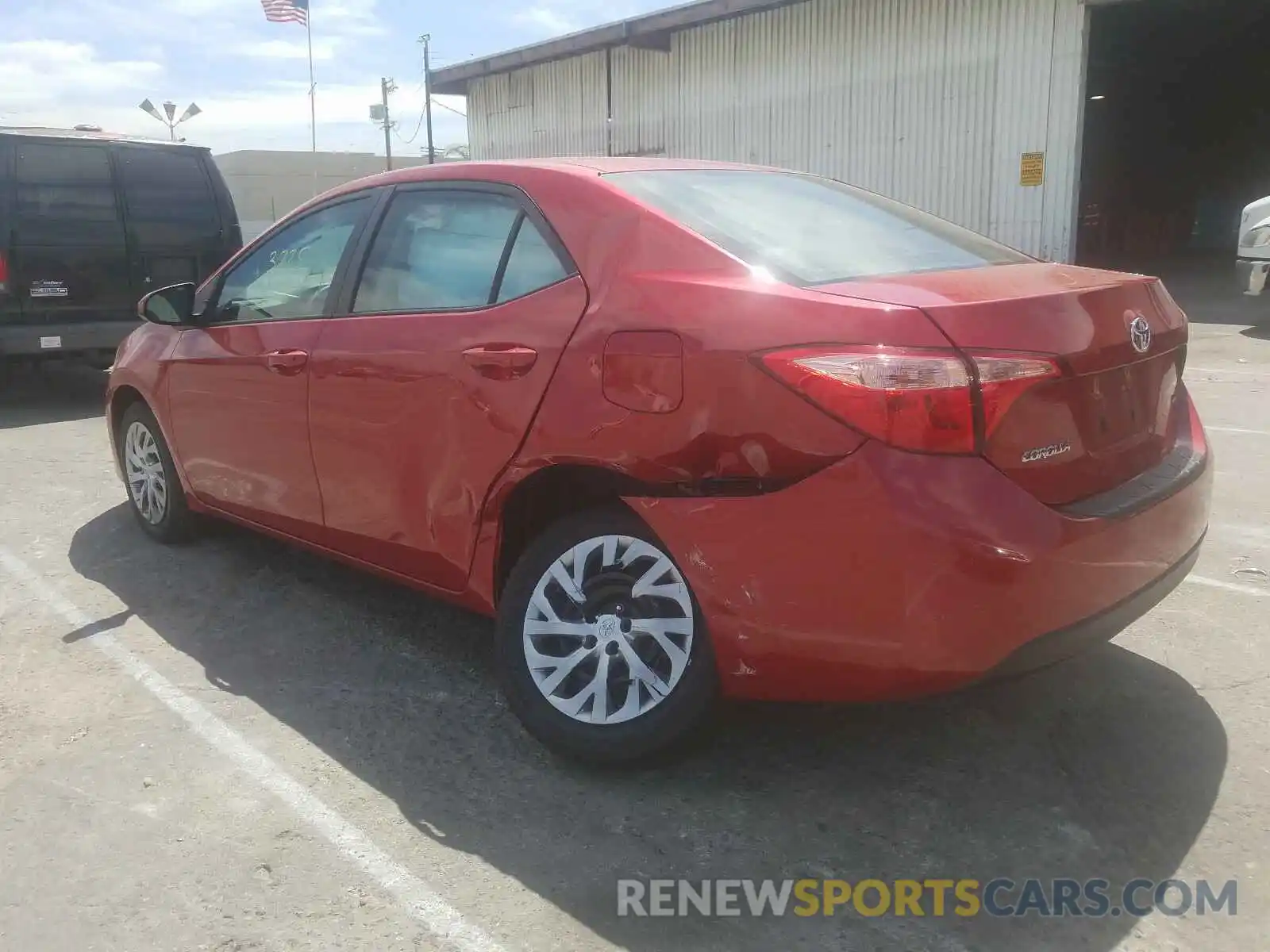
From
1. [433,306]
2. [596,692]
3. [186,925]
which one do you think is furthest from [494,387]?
[186,925]

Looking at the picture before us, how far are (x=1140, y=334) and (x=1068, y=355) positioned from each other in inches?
15.8

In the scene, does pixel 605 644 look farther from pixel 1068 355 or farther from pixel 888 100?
pixel 888 100

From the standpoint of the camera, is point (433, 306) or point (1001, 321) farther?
point (433, 306)

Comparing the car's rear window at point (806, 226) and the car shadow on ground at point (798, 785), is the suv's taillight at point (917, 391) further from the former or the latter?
the car shadow on ground at point (798, 785)

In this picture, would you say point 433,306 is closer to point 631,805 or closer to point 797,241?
point 797,241

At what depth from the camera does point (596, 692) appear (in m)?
2.97

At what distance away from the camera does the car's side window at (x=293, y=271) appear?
3.93 m

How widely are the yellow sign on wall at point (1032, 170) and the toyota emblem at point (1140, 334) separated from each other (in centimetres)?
1349

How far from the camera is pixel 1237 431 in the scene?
7203mm

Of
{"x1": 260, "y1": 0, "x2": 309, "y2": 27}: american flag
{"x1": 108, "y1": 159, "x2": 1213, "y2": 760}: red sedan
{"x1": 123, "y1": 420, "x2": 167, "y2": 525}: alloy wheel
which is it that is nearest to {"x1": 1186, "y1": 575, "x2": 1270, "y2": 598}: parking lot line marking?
{"x1": 108, "y1": 159, "x2": 1213, "y2": 760}: red sedan

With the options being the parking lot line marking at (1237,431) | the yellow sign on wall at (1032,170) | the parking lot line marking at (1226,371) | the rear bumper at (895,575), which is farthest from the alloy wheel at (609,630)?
the yellow sign on wall at (1032,170)

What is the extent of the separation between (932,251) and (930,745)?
1.40m

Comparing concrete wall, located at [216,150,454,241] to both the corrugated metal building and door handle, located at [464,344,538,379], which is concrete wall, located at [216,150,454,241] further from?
door handle, located at [464,344,538,379]

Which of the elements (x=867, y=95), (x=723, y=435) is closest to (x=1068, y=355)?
(x=723, y=435)
